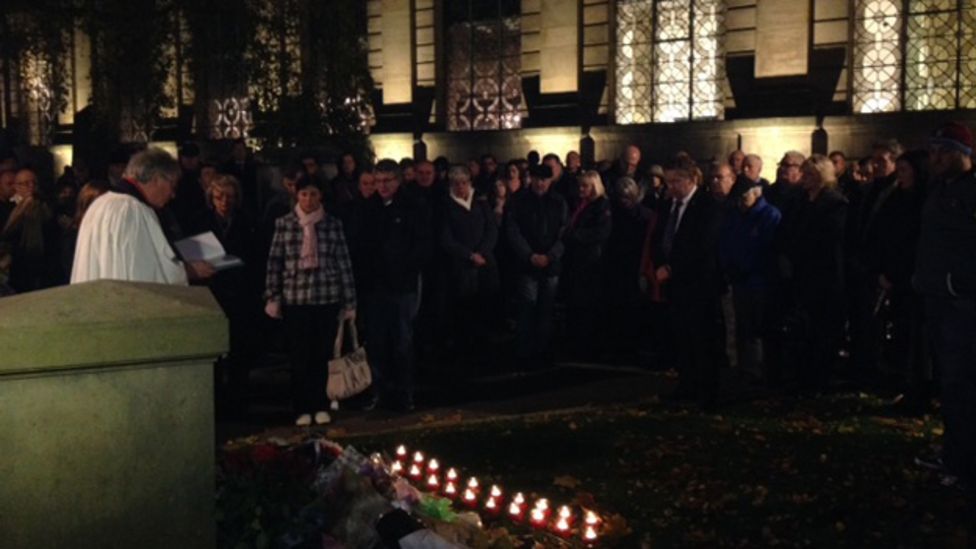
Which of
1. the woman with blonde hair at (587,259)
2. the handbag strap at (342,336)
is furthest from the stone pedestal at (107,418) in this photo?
the woman with blonde hair at (587,259)

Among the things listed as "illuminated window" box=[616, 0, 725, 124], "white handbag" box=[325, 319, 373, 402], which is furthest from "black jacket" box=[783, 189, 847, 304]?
"illuminated window" box=[616, 0, 725, 124]

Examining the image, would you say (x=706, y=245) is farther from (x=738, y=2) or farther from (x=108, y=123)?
(x=108, y=123)

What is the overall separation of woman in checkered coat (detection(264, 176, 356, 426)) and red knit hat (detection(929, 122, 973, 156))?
4.62m

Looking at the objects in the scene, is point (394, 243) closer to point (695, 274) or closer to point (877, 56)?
point (695, 274)

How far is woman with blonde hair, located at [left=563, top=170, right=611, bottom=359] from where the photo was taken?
13.9 meters

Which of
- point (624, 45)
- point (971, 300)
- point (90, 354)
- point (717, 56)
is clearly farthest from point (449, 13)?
point (90, 354)

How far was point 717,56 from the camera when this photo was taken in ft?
Answer: 75.7

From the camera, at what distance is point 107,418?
4.23 m

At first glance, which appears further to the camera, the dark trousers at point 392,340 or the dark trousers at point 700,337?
the dark trousers at point 392,340

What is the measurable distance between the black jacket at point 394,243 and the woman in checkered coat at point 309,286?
0.44 meters

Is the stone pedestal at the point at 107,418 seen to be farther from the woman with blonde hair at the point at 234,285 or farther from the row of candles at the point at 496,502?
the woman with blonde hair at the point at 234,285

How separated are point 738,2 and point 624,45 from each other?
2550mm

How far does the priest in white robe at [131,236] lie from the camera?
6.95 metres

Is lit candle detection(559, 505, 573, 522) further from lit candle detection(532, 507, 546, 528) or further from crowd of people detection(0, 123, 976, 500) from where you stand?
crowd of people detection(0, 123, 976, 500)
